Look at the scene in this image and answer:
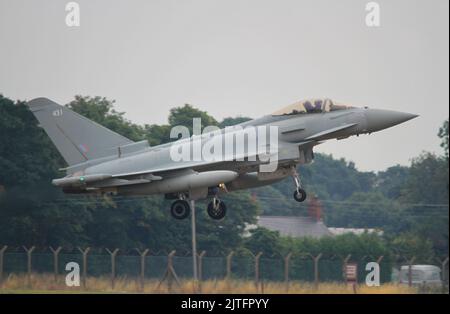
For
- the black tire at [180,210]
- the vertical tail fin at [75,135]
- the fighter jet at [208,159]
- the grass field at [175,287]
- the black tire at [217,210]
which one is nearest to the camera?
Answer: the fighter jet at [208,159]

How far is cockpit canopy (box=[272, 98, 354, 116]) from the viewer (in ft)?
106

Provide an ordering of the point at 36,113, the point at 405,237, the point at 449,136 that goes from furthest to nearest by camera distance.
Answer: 1. the point at 449,136
2. the point at 405,237
3. the point at 36,113

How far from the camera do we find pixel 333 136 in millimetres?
31938

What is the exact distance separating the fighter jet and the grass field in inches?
233

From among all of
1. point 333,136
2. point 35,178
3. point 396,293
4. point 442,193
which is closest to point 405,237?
point 442,193

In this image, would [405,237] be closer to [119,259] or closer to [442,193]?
[442,193]

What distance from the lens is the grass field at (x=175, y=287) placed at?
38.0 meters

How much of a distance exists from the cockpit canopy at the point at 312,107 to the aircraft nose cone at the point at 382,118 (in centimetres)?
76

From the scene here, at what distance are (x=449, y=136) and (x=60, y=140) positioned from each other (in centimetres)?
4002

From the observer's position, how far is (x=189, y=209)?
33.0m

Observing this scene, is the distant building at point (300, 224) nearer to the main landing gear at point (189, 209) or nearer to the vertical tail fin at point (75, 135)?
the vertical tail fin at point (75, 135)

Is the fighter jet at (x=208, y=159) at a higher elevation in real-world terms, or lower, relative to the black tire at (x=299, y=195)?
higher

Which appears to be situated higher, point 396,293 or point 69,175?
point 69,175

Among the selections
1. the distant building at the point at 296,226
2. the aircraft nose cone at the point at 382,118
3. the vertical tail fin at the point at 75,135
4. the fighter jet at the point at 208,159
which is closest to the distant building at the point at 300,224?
the distant building at the point at 296,226
